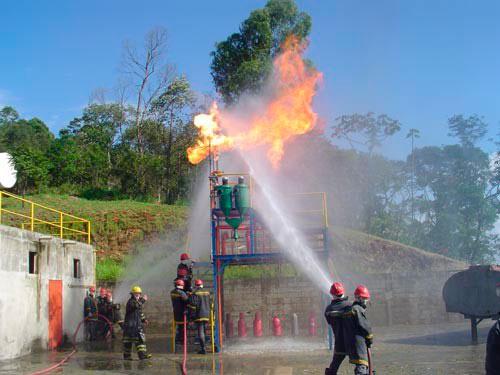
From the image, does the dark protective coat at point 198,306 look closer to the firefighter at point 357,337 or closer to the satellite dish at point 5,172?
the satellite dish at point 5,172

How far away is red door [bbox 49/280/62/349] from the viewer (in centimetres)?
1634

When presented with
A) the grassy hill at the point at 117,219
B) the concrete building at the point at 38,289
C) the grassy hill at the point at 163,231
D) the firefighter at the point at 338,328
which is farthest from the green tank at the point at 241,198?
the grassy hill at the point at 117,219

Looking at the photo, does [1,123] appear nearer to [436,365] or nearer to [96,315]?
[96,315]

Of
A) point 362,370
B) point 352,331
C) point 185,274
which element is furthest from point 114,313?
point 362,370

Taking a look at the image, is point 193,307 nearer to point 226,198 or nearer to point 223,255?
point 223,255

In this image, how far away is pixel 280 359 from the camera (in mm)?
12984

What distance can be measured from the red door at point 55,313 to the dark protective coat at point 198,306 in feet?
16.6

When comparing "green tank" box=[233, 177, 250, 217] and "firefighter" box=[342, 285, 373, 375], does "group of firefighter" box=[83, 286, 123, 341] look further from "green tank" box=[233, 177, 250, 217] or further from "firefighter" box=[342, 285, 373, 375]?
"firefighter" box=[342, 285, 373, 375]

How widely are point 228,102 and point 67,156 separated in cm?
1632

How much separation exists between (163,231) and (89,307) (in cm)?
1139

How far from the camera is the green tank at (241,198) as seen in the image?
46.5 feet

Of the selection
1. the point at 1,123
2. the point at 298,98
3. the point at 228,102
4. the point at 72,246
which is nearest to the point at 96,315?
the point at 72,246

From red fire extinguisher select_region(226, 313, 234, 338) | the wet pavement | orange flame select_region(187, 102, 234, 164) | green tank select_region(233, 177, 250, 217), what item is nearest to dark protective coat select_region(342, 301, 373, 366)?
the wet pavement

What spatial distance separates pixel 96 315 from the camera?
1886cm
